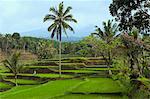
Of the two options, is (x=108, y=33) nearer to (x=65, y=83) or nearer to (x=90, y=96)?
(x=65, y=83)

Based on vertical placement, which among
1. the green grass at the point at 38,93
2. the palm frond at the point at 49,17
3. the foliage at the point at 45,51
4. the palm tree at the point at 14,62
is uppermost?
the palm frond at the point at 49,17

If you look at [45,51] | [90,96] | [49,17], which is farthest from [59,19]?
[45,51]

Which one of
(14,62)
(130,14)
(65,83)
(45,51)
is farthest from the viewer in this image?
(45,51)

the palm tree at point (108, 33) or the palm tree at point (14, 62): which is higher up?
the palm tree at point (108, 33)

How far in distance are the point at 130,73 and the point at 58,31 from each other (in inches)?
692

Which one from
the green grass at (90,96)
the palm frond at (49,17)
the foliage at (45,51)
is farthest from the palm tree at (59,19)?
the foliage at (45,51)

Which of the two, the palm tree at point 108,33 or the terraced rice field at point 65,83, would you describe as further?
the palm tree at point 108,33

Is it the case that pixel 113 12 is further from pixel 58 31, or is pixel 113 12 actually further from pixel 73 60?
pixel 73 60

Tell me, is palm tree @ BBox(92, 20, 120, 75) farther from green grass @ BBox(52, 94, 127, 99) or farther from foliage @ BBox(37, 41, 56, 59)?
foliage @ BBox(37, 41, 56, 59)

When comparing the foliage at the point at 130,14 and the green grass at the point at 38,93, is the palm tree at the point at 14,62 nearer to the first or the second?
the green grass at the point at 38,93

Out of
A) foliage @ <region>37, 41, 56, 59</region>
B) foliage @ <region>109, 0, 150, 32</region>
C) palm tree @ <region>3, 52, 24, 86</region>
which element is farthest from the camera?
foliage @ <region>37, 41, 56, 59</region>

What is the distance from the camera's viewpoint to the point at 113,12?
20.7 metres

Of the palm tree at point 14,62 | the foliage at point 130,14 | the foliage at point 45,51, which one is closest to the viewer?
the foliage at point 130,14

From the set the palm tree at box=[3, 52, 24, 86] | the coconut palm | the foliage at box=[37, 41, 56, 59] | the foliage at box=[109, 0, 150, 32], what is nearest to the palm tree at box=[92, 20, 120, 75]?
the coconut palm
